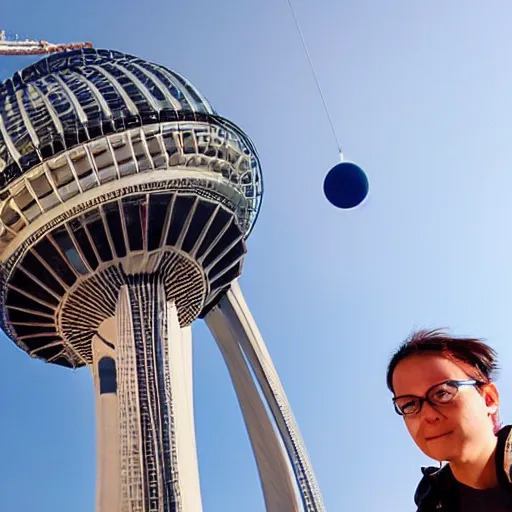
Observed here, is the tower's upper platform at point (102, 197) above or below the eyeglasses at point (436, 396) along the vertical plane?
above

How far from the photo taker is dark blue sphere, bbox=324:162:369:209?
8.52m

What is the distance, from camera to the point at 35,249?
1758 cm

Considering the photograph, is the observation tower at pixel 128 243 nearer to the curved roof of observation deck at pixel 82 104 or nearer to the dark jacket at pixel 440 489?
the curved roof of observation deck at pixel 82 104

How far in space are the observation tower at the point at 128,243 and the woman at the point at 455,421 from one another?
1370 centimetres

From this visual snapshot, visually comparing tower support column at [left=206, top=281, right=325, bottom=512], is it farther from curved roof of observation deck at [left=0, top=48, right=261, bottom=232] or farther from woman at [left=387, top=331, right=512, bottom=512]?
woman at [left=387, top=331, right=512, bottom=512]

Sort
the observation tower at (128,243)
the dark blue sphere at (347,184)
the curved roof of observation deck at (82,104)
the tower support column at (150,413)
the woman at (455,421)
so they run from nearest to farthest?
the woman at (455,421) → the dark blue sphere at (347,184) → the tower support column at (150,413) → the observation tower at (128,243) → the curved roof of observation deck at (82,104)

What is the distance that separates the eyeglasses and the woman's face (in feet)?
0.03

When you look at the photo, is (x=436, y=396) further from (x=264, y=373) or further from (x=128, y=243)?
(x=264, y=373)

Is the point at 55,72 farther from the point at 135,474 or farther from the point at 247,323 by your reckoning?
the point at 135,474

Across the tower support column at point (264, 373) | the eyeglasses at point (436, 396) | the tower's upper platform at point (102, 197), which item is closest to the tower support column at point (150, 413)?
the tower's upper platform at point (102, 197)

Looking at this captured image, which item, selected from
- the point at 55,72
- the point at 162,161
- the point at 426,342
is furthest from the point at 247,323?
the point at 426,342

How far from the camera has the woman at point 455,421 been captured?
6.32 ft

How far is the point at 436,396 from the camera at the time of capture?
2.01 meters

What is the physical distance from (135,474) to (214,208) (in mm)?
8000
